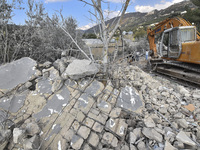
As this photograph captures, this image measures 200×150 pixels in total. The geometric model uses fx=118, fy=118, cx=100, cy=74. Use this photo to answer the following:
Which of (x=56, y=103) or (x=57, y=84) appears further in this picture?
(x=57, y=84)

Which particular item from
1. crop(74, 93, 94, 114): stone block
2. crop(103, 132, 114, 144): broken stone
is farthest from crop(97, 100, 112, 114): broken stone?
crop(103, 132, 114, 144): broken stone

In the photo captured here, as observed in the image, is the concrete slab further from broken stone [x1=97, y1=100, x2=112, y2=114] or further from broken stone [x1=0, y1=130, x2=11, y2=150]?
broken stone [x1=97, y1=100, x2=112, y2=114]

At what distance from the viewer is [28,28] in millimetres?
5430

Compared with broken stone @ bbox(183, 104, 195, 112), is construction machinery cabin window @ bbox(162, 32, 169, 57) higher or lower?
higher

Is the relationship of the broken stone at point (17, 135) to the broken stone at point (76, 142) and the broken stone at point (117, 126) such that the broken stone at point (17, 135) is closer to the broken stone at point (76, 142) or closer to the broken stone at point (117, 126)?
the broken stone at point (76, 142)

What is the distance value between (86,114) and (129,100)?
111 cm

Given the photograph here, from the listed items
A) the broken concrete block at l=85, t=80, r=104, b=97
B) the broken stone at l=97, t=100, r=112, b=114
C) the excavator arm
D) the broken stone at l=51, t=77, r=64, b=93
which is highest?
the excavator arm

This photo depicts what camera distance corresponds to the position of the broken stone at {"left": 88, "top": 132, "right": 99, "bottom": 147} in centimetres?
217

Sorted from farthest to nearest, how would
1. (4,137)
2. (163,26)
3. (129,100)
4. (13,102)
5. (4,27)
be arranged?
(163,26) → (4,27) → (129,100) → (13,102) → (4,137)

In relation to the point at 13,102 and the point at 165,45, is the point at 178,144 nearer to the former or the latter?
the point at 13,102

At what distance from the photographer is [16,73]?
3.21 m

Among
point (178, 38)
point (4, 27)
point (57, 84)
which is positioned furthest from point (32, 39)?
point (178, 38)

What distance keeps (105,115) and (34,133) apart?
138cm

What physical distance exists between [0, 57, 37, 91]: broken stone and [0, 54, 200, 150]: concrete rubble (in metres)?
0.02
